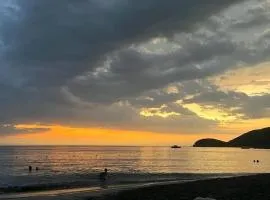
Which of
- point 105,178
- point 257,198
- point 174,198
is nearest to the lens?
point 257,198

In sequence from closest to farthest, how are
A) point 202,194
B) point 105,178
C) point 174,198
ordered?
point 174,198
point 202,194
point 105,178

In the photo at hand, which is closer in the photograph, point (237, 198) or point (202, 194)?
point (237, 198)

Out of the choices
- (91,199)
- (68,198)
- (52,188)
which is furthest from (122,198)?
(52,188)

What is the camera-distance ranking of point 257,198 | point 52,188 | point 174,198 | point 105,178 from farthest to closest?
point 105,178, point 52,188, point 174,198, point 257,198

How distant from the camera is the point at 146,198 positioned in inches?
1521

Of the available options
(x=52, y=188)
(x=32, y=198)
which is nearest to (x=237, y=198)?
(x=32, y=198)

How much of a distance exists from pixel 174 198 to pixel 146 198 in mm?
2590

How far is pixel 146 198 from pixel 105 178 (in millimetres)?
33620

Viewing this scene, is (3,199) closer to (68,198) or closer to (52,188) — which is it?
(68,198)

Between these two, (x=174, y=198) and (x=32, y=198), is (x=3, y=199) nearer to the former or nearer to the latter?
(x=32, y=198)

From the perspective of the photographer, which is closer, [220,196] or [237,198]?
[237,198]

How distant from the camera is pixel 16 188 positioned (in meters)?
58.0

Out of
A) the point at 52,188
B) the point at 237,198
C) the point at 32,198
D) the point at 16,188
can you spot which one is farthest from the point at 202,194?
the point at 16,188

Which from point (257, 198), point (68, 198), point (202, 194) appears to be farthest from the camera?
point (68, 198)
